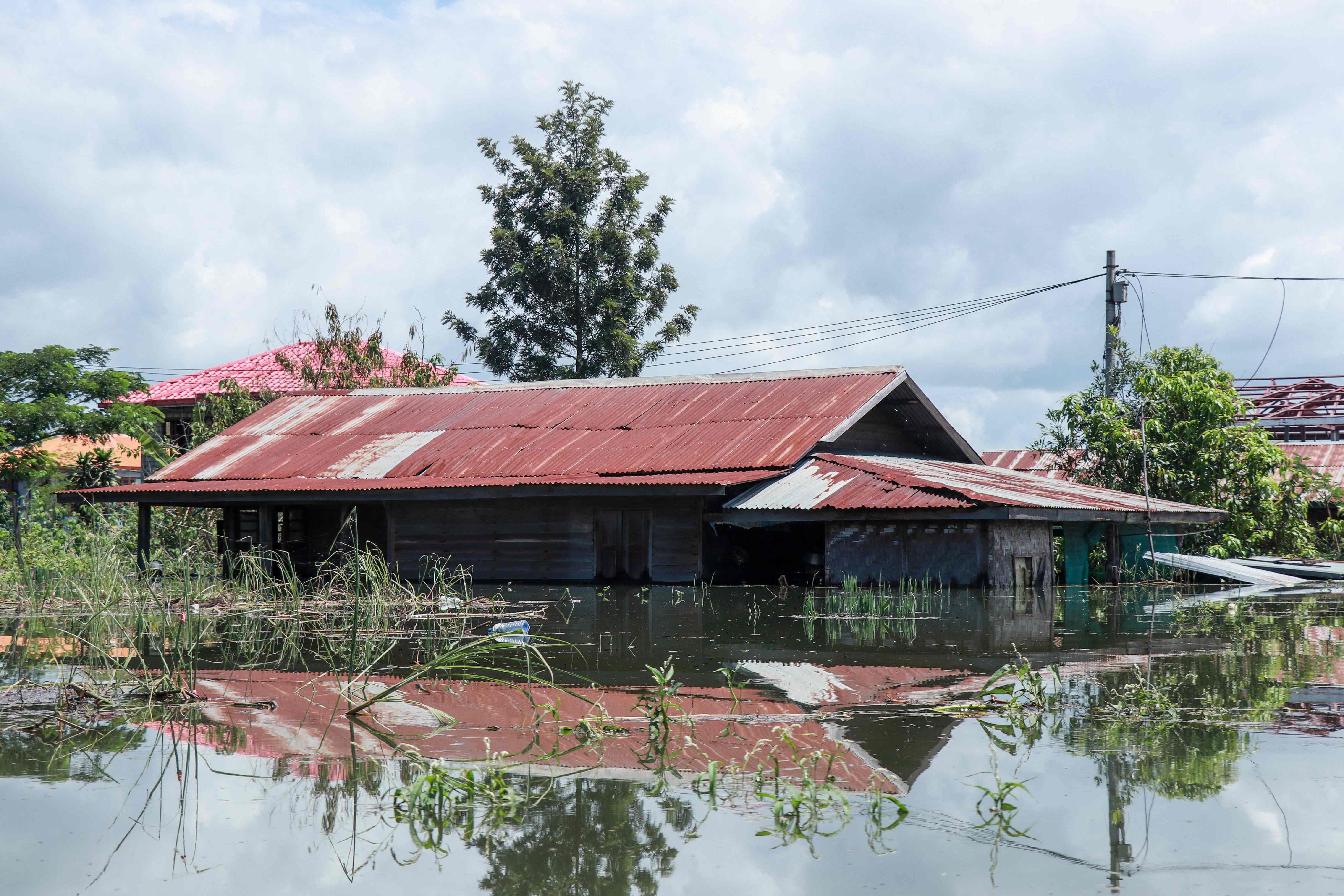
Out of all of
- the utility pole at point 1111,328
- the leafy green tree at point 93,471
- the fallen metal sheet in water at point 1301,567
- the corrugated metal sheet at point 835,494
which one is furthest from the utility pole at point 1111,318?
the leafy green tree at point 93,471

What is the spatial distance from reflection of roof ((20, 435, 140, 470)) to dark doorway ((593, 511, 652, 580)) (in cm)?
923

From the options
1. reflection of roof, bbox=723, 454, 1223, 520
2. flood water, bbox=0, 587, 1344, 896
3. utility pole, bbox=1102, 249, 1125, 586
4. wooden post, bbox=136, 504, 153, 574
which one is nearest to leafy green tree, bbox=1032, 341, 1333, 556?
utility pole, bbox=1102, 249, 1125, 586

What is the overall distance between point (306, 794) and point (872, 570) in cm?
1252

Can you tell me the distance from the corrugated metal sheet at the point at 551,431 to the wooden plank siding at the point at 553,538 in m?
0.69

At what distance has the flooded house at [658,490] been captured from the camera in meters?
16.6

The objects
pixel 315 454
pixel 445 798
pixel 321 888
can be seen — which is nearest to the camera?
pixel 321 888

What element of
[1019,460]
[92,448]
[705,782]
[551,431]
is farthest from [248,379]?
[705,782]

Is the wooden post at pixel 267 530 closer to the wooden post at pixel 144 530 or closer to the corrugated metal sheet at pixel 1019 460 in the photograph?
the wooden post at pixel 144 530

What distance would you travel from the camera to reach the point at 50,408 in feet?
70.3

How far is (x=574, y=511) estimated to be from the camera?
62.6 feet

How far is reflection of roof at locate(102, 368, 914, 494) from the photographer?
18.6m

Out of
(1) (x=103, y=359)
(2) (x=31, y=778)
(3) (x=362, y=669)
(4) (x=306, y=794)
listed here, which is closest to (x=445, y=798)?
(4) (x=306, y=794)

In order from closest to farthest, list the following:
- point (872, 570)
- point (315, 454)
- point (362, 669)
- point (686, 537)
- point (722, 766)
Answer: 1. point (722, 766)
2. point (362, 669)
3. point (872, 570)
4. point (686, 537)
5. point (315, 454)

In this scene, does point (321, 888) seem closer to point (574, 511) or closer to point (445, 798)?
point (445, 798)
